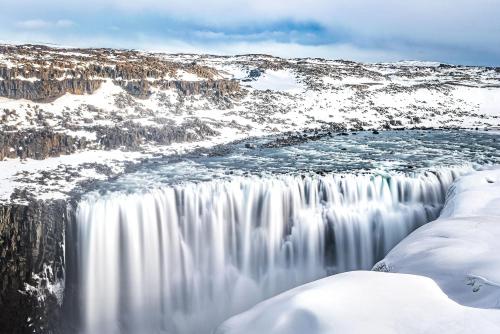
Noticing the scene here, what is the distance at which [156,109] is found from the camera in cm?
2881

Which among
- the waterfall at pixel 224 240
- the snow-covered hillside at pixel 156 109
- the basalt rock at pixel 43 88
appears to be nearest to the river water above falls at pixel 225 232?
the waterfall at pixel 224 240

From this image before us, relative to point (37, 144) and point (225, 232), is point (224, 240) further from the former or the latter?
point (37, 144)

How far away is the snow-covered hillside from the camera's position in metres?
21.1

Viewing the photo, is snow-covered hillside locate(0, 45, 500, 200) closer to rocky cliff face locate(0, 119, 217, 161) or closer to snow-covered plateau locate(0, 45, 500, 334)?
rocky cliff face locate(0, 119, 217, 161)

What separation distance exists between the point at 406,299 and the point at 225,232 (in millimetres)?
10413

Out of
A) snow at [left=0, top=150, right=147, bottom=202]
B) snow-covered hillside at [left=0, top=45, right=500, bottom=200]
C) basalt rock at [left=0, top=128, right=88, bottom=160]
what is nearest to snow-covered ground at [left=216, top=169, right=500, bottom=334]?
snow at [left=0, top=150, right=147, bottom=202]

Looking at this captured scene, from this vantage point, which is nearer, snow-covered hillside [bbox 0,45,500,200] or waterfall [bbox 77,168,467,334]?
waterfall [bbox 77,168,467,334]

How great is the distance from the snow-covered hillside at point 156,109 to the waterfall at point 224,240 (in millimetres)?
3574

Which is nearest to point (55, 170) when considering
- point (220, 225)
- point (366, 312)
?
point (220, 225)

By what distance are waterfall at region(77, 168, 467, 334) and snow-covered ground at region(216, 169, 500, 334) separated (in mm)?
7367

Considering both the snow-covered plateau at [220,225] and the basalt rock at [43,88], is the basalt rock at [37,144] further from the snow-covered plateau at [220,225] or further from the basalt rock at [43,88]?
the basalt rock at [43,88]

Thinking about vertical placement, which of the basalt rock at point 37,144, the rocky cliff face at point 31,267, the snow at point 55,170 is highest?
the basalt rock at point 37,144

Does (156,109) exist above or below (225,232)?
above

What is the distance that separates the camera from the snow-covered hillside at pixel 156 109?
21102 mm
